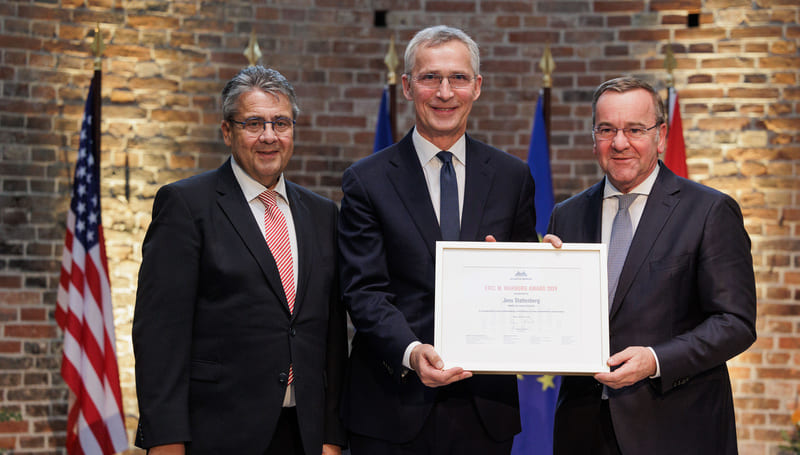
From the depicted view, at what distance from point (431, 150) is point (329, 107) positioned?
105 inches

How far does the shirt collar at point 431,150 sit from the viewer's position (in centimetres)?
263

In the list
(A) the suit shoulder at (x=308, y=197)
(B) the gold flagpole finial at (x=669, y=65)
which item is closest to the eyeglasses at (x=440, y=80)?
(A) the suit shoulder at (x=308, y=197)

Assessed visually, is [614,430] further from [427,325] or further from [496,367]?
[427,325]

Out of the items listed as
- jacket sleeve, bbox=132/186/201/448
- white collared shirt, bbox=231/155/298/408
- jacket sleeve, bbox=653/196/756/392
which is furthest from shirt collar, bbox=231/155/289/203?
jacket sleeve, bbox=653/196/756/392

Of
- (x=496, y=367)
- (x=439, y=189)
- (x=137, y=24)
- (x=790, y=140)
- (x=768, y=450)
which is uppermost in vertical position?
(x=137, y=24)

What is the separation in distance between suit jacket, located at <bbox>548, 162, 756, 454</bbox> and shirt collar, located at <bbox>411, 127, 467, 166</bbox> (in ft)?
2.02

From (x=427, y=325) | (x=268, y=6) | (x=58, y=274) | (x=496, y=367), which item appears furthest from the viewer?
(x=268, y=6)

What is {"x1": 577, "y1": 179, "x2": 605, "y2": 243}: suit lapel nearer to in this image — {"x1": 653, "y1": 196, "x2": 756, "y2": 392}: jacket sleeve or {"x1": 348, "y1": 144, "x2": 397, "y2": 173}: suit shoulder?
{"x1": 653, "y1": 196, "x2": 756, "y2": 392}: jacket sleeve

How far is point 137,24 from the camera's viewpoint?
5023 mm

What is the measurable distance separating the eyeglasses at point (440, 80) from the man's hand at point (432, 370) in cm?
85

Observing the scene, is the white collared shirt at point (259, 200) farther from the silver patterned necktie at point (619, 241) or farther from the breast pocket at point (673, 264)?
the breast pocket at point (673, 264)

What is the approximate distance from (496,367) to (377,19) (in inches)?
138

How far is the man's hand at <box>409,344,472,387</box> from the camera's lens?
7.35ft

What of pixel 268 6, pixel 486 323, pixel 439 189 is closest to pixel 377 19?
pixel 268 6
